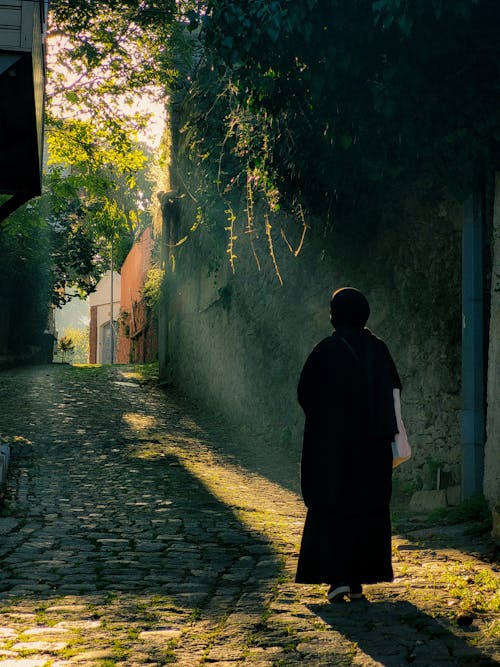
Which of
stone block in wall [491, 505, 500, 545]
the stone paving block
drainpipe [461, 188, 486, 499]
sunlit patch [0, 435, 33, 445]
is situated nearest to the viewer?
the stone paving block

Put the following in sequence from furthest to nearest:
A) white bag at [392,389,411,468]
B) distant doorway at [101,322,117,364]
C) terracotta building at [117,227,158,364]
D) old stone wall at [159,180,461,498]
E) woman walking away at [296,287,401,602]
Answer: distant doorway at [101,322,117,364]
terracotta building at [117,227,158,364]
old stone wall at [159,180,461,498]
white bag at [392,389,411,468]
woman walking away at [296,287,401,602]

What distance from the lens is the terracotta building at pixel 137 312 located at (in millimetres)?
26438

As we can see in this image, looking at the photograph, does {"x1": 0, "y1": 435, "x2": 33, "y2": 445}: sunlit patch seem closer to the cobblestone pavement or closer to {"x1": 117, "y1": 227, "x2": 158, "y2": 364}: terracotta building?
the cobblestone pavement

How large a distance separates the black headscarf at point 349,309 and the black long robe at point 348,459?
5 cm

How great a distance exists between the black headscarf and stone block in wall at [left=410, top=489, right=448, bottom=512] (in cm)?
310

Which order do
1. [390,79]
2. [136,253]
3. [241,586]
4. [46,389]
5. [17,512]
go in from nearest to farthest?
1. [241,586]
2. [390,79]
3. [17,512]
4. [46,389]
5. [136,253]

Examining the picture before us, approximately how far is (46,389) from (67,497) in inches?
377

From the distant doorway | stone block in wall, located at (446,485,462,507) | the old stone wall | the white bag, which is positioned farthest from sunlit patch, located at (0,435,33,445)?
the distant doorway

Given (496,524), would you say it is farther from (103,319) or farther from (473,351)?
(103,319)

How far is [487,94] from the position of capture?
7297 millimetres

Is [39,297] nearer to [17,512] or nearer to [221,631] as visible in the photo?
[17,512]

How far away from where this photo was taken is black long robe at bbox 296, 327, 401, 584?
4.88 metres

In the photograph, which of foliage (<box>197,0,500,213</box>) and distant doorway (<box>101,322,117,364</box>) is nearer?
foliage (<box>197,0,500,213</box>)

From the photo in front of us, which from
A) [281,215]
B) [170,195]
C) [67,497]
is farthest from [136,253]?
[67,497]
